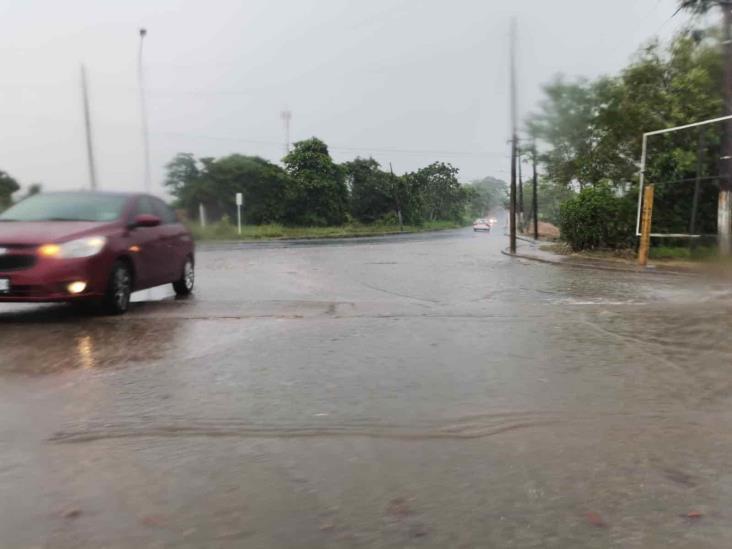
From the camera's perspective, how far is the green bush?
21.3m

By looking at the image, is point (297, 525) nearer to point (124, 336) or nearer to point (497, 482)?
point (497, 482)

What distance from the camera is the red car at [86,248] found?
23.3 feet

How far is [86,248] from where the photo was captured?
24.2 ft

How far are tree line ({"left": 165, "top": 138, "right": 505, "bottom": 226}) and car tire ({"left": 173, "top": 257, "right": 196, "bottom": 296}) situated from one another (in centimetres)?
944

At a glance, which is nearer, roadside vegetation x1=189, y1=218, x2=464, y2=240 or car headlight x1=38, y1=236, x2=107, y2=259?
car headlight x1=38, y1=236, x2=107, y2=259

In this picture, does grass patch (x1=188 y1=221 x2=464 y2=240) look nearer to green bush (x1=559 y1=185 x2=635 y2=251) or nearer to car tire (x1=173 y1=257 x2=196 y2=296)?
car tire (x1=173 y1=257 x2=196 y2=296)

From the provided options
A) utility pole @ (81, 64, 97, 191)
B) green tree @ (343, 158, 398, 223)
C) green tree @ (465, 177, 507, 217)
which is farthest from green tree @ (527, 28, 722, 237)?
green tree @ (465, 177, 507, 217)

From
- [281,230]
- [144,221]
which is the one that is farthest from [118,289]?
[281,230]

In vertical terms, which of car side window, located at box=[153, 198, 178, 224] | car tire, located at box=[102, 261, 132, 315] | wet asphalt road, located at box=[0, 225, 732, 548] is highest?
car side window, located at box=[153, 198, 178, 224]

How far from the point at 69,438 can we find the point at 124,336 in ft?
10.1

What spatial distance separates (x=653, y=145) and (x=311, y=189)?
37.3m

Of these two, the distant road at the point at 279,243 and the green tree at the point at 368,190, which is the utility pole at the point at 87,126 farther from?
the green tree at the point at 368,190

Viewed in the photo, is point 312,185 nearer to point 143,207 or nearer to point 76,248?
point 143,207

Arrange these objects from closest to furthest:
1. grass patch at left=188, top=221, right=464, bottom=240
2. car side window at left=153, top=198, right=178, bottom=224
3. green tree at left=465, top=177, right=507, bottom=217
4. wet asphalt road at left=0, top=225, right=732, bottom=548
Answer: wet asphalt road at left=0, top=225, right=732, bottom=548
car side window at left=153, top=198, right=178, bottom=224
grass patch at left=188, top=221, right=464, bottom=240
green tree at left=465, top=177, right=507, bottom=217
